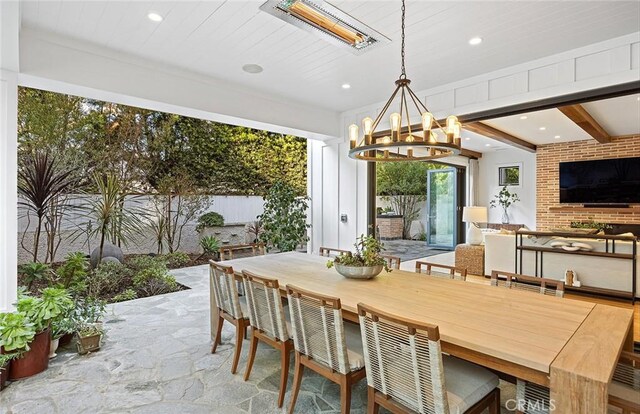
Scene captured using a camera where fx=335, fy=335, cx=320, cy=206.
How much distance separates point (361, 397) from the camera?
2.33 meters

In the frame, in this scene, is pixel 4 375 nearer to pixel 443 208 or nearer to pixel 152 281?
pixel 152 281

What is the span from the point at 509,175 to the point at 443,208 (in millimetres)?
1941

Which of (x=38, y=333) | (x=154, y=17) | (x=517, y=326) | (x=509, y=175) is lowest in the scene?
(x=38, y=333)

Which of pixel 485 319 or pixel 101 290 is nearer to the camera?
pixel 485 319

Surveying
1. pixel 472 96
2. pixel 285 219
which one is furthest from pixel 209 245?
pixel 472 96

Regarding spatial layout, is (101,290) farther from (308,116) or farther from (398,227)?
(398,227)

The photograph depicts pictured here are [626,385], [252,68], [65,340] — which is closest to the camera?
[626,385]

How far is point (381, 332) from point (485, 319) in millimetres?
616

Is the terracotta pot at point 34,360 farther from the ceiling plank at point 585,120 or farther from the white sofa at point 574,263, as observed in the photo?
the ceiling plank at point 585,120

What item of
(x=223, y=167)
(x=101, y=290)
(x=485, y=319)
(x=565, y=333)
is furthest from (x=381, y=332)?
(x=223, y=167)

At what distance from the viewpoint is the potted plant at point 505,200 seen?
29.8 feet

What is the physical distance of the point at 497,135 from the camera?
657cm

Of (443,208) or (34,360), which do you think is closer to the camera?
(34,360)

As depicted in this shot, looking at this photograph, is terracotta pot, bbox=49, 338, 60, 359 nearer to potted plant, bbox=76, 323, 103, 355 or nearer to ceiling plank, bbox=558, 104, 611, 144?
potted plant, bbox=76, 323, 103, 355
